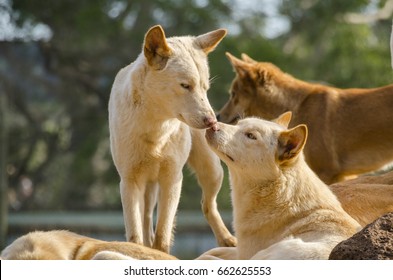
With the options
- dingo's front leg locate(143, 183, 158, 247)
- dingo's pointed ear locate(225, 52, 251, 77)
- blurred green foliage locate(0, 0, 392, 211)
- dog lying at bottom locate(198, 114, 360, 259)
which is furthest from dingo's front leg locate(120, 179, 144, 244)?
blurred green foliage locate(0, 0, 392, 211)

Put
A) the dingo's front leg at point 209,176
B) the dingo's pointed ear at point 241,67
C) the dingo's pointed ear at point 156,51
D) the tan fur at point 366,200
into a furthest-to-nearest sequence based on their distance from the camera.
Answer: the dingo's pointed ear at point 241,67
the dingo's front leg at point 209,176
the dingo's pointed ear at point 156,51
the tan fur at point 366,200

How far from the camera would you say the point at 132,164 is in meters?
7.59

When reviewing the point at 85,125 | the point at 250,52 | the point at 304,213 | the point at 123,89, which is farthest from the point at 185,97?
the point at 85,125

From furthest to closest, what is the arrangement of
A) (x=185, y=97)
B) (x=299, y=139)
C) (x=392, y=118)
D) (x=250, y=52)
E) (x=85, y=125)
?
1. (x=85, y=125)
2. (x=250, y=52)
3. (x=392, y=118)
4. (x=185, y=97)
5. (x=299, y=139)

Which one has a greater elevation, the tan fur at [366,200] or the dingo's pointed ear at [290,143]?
the dingo's pointed ear at [290,143]

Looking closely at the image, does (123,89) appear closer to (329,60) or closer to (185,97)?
(185,97)

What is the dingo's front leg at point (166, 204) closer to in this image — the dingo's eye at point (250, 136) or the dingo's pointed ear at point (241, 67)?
the dingo's eye at point (250, 136)

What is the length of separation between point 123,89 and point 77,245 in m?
1.36

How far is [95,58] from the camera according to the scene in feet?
82.9

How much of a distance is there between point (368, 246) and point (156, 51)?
239 cm

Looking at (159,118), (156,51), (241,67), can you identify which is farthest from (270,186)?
(241,67)

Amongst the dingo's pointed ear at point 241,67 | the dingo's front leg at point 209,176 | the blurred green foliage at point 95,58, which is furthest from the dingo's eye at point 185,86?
the blurred green foliage at point 95,58

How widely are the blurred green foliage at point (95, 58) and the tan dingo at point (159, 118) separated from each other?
1511cm

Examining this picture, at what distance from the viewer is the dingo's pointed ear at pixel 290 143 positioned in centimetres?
665
